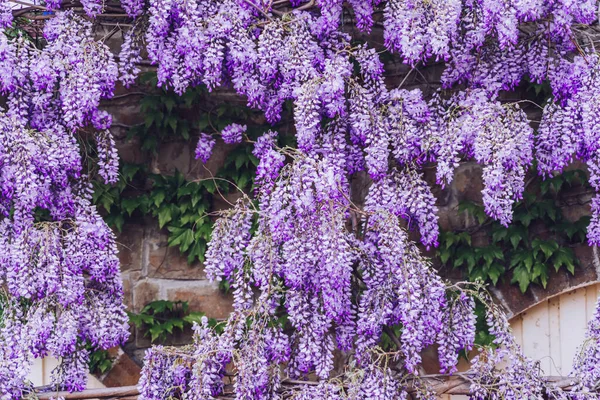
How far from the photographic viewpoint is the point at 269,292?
11.9ft

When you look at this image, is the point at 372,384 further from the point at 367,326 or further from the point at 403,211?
the point at 403,211

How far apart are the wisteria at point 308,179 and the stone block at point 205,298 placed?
556 millimetres

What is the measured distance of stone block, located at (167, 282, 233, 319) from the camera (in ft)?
14.7

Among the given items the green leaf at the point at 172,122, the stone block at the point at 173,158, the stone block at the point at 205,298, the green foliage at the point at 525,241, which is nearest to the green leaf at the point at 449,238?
the green foliage at the point at 525,241

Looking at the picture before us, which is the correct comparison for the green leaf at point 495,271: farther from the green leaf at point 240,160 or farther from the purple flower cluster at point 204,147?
the purple flower cluster at point 204,147

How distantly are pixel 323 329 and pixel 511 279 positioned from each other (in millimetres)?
1167

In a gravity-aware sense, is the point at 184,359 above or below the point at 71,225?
below

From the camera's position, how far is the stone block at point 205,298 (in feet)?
14.7

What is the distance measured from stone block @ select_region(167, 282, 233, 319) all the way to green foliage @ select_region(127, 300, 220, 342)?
0.04 m

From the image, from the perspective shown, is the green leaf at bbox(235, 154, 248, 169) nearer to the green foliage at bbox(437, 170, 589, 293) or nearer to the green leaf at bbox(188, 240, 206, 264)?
the green leaf at bbox(188, 240, 206, 264)

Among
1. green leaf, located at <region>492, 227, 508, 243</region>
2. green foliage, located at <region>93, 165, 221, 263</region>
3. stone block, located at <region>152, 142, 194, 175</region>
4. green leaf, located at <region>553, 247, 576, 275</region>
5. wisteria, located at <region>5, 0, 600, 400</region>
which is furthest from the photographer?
stone block, located at <region>152, 142, 194, 175</region>

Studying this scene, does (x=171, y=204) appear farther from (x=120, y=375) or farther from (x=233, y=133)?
(x=120, y=375)

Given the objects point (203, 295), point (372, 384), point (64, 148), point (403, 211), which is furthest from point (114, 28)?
point (372, 384)

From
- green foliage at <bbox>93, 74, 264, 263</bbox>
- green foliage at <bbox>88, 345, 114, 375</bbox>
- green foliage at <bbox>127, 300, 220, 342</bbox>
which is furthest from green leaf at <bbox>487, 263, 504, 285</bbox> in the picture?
green foliage at <bbox>88, 345, 114, 375</bbox>
